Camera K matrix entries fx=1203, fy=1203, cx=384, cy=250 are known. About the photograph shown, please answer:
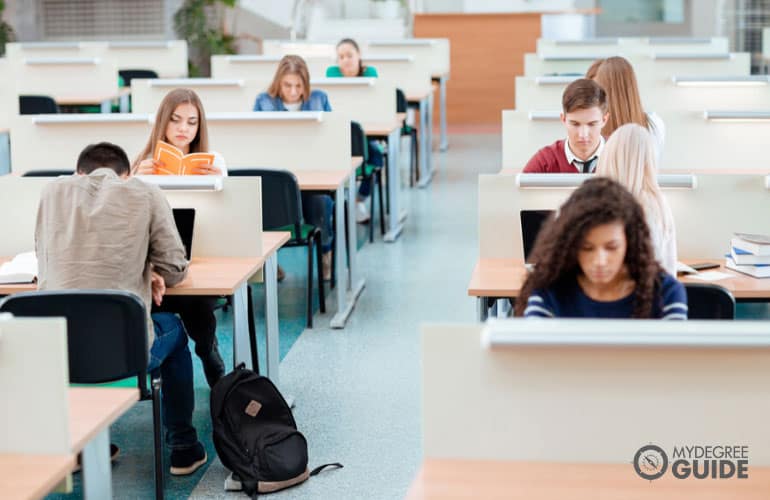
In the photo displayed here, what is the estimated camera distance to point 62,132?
595cm

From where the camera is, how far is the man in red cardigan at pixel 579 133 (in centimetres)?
419

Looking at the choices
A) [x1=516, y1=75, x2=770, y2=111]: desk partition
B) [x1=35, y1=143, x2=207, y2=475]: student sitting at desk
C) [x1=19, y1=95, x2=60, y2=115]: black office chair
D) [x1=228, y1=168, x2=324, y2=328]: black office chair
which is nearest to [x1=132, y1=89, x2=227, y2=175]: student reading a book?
[x1=228, y1=168, x2=324, y2=328]: black office chair

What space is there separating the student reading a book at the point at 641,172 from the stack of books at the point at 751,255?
0.58 metres

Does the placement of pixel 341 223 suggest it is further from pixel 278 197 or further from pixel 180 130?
pixel 180 130

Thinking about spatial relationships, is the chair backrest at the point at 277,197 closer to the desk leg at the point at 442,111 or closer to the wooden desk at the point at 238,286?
the wooden desk at the point at 238,286

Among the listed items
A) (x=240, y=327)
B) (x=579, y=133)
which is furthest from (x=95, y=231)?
(x=579, y=133)

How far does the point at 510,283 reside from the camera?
3.65m

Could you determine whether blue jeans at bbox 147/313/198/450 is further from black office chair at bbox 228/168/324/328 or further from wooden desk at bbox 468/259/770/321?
black office chair at bbox 228/168/324/328

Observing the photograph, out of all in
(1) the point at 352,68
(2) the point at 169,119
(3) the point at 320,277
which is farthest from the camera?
(1) the point at 352,68

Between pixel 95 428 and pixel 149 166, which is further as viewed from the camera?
pixel 149 166

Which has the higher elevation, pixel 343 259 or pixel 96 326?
pixel 96 326

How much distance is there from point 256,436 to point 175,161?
133 cm

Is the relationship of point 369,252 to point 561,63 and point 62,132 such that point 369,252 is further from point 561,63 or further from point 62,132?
point 561,63

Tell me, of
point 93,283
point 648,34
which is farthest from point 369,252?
point 648,34
